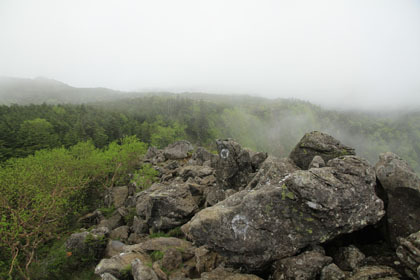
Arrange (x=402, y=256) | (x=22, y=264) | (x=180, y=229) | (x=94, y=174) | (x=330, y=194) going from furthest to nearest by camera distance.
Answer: (x=94, y=174) → (x=22, y=264) → (x=180, y=229) → (x=330, y=194) → (x=402, y=256)

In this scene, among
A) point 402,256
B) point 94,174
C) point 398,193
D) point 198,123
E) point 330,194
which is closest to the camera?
point 402,256

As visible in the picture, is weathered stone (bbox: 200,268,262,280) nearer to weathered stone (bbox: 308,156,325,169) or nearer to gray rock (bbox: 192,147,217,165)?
weathered stone (bbox: 308,156,325,169)

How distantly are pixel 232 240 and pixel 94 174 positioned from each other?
37060 millimetres

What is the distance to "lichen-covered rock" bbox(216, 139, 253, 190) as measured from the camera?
20.9 metres

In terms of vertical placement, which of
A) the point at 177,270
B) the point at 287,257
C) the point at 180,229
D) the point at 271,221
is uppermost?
the point at 271,221

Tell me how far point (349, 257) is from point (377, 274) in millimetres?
1422

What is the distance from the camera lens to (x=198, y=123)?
152 m

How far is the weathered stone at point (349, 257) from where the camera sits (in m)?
8.84

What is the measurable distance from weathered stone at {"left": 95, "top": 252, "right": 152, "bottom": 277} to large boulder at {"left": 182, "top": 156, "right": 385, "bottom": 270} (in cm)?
574

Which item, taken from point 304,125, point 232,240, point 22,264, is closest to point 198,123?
point 304,125

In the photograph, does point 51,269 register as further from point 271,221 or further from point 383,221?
point 383,221

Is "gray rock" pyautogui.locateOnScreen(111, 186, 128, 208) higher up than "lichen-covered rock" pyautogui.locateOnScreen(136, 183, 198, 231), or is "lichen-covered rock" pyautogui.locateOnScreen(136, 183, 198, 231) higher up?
"lichen-covered rock" pyautogui.locateOnScreen(136, 183, 198, 231)

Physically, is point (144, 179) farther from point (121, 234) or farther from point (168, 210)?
point (168, 210)

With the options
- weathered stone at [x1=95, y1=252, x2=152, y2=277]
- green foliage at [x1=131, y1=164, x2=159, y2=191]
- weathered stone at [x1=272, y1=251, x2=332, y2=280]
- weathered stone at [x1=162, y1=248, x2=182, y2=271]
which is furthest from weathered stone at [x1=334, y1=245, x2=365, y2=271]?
green foliage at [x1=131, y1=164, x2=159, y2=191]
